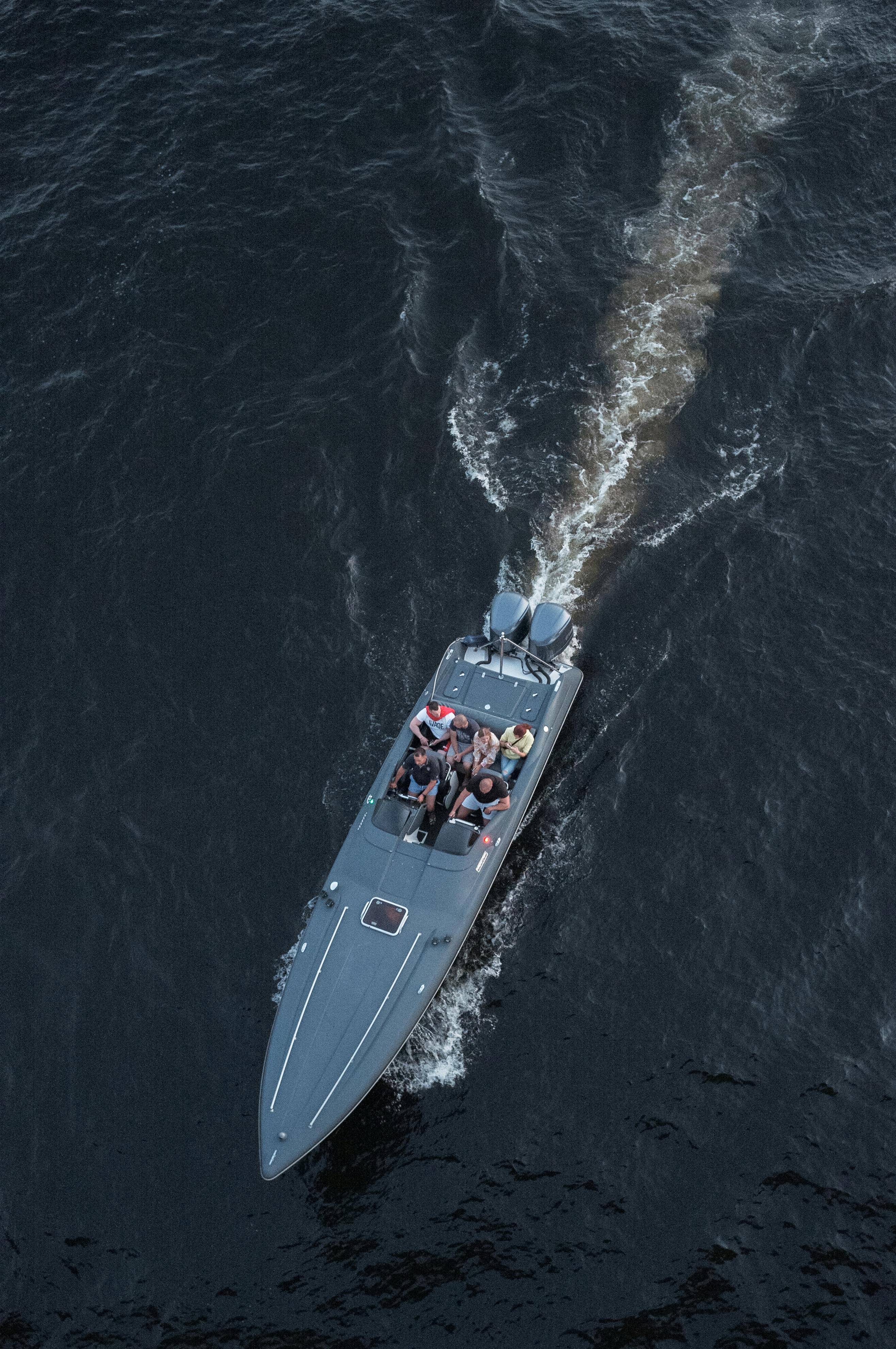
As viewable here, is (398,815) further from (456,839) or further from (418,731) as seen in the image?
(418,731)

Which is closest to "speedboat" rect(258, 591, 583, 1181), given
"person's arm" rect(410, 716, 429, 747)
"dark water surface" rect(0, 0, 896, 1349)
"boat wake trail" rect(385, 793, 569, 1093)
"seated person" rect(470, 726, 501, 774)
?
"person's arm" rect(410, 716, 429, 747)

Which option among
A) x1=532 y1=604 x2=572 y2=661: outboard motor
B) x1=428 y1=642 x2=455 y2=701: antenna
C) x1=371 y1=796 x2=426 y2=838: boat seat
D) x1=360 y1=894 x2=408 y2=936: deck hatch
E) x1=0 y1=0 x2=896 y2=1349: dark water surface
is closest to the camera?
x1=0 y1=0 x2=896 y2=1349: dark water surface

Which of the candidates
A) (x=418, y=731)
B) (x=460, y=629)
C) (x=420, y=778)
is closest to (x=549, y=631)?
(x=460, y=629)

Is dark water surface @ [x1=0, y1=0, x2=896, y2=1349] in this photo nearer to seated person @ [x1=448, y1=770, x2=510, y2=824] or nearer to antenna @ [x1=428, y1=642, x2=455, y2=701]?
antenna @ [x1=428, y1=642, x2=455, y2=701]

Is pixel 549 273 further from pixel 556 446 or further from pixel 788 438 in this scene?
pixel 788 438

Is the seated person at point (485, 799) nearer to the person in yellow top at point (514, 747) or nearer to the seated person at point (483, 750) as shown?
the seated person at point (483, 750)
